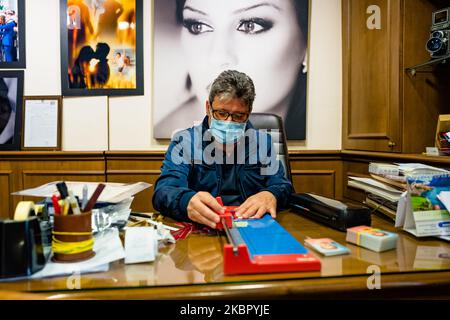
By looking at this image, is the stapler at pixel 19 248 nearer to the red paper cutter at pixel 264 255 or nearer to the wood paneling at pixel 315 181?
the red paper cutter at pixel 264 255

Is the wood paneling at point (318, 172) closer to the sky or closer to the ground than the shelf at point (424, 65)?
closer to the ground

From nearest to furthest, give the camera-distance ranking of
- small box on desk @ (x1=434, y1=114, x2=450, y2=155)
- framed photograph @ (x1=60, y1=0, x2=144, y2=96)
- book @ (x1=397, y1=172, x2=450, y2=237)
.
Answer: book @ (x1=397, y1=172, x2=450, y2=237) < small box on desk @ (x1=434, y1=114, x2=450, y2=155) < framed photograph @ (x1=60, y1=0, x2=144, y2=96)

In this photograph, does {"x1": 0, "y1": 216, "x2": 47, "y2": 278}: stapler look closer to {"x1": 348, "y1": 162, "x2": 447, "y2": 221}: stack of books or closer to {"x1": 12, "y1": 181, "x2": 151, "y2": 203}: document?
{"x1": 12, "y1": 181, "x2": 151, "y2": 203}: document

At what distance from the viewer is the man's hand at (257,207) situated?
1.02 metres

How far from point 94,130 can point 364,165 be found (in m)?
1.92

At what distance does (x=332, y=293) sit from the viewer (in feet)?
1.98

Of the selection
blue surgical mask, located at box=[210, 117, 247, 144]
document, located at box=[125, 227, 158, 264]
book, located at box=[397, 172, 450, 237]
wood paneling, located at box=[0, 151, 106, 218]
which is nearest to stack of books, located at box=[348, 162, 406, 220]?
book, located at box=[397, 172, 450, 237]

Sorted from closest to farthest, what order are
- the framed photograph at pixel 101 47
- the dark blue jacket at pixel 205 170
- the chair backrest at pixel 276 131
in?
the dark blue jacket at pixel 205 170 < the chair backrest at pixel 276 131 < the framed photograph at pixel 101 47

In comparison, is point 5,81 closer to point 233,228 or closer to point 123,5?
point 123,5

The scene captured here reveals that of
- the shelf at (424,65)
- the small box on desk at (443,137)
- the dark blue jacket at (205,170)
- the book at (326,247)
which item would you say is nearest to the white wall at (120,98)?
the shelf at (424,65)

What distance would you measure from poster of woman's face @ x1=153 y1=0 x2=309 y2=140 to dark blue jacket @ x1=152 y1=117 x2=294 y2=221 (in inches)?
36.4

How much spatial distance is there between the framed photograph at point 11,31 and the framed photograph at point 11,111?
0.13 m

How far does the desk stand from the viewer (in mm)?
584

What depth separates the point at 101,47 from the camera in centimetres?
240
